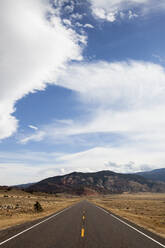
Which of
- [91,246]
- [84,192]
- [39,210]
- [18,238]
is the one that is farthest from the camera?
[84,192]

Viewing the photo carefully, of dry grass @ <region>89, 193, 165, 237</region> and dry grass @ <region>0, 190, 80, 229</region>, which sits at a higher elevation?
dry grass @ <region>0, 190, 80, 229</region>

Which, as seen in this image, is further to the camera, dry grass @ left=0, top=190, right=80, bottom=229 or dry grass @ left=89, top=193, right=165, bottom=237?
dry grass @ left=0, top=190, right=80, bottom=229

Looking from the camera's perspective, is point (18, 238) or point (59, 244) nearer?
point (59, 244)

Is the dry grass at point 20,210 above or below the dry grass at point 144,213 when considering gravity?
above

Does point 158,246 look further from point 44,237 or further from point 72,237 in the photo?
point 44,237

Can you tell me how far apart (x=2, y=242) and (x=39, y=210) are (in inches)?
862

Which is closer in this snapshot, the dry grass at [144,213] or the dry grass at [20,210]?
the dry grass at [144,213]

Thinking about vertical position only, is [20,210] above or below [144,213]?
above

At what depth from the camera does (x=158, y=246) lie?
9195 millimetres

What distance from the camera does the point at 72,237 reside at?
11.0 metres

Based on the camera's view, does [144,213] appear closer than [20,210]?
Yes

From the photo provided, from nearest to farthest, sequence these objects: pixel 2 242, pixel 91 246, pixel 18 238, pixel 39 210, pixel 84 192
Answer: pixel 91 246, pixel 2 242, pixel 18 238, pixel 39 210, pixel 84 192

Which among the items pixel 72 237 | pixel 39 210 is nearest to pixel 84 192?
pixel 39 210

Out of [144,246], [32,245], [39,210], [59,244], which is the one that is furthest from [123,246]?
[39,210]
